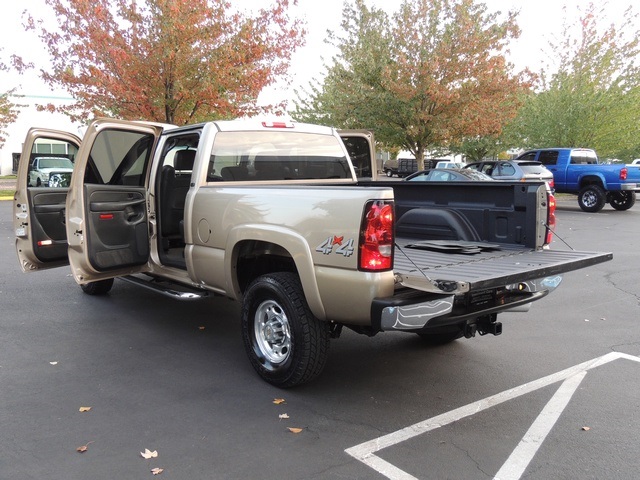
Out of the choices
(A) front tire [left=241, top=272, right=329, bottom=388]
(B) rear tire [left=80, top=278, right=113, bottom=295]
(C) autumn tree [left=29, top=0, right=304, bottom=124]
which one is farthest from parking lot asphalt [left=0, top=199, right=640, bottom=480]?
(C) autumn tree [left=29, top=0, right=304, bottom=124]

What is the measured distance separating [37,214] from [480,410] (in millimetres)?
4998

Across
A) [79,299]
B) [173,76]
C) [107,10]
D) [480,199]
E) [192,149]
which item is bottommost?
[79,299]

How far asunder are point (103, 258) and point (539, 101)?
2554 cm

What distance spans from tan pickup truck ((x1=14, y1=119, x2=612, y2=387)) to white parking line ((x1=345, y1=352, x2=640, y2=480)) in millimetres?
525

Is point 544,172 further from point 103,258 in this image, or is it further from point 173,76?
point 103,258

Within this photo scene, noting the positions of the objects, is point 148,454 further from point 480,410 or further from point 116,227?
point 116,227

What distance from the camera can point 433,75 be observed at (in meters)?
20.3

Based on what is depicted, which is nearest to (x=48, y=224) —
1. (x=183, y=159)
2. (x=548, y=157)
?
(x=183, y=159)

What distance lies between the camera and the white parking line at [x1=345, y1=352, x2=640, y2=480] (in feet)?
10.6

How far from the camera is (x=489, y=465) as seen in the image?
10.6 feet

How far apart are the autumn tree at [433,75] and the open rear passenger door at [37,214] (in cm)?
1597

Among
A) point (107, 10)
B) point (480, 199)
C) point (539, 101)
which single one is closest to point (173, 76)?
point (107, 10)

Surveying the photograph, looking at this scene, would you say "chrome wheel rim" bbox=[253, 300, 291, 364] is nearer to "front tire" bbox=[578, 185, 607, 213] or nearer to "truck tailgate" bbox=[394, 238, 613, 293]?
"truck tailgate" bbox=[394, 238, 613, 293]

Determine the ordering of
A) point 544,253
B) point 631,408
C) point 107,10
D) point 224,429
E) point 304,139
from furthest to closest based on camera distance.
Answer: point 107,10 < point 304,139 < point 544,253 < point 631,408 < point 224,429
